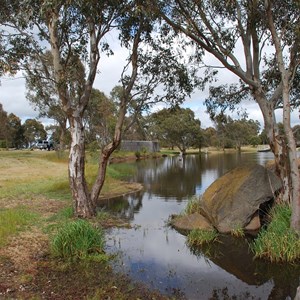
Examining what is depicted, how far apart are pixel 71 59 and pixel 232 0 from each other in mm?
6978

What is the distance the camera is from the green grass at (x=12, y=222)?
932 centimetres

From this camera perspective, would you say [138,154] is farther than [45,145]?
No

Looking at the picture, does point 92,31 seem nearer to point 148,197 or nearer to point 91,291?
point 91,291

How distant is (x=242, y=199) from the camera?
450 inches

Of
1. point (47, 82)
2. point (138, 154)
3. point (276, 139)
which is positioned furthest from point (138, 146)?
point (276, 139)

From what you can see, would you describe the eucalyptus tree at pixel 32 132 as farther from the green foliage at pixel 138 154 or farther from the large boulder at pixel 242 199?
the large boulder at pixel 242 199

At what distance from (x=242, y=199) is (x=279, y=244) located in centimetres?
291

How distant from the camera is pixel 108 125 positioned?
4519cm

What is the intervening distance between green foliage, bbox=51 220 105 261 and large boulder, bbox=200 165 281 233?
4.53 metres

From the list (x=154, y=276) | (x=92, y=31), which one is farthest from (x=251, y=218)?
(x=92, y=31)

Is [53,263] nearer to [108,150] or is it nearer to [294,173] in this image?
[108,150]

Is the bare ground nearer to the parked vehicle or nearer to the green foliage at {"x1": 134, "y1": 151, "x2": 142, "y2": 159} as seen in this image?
the green foliage at {"x1": 134, "y1": 151, "x2": 142, "y2": 159}

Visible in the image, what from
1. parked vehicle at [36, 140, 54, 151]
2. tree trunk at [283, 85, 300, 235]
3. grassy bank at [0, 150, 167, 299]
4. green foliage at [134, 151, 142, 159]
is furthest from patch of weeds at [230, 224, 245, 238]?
parked vehicle at [36, 140, 54, 151]

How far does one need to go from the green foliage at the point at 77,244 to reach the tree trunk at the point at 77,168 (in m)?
3.40
